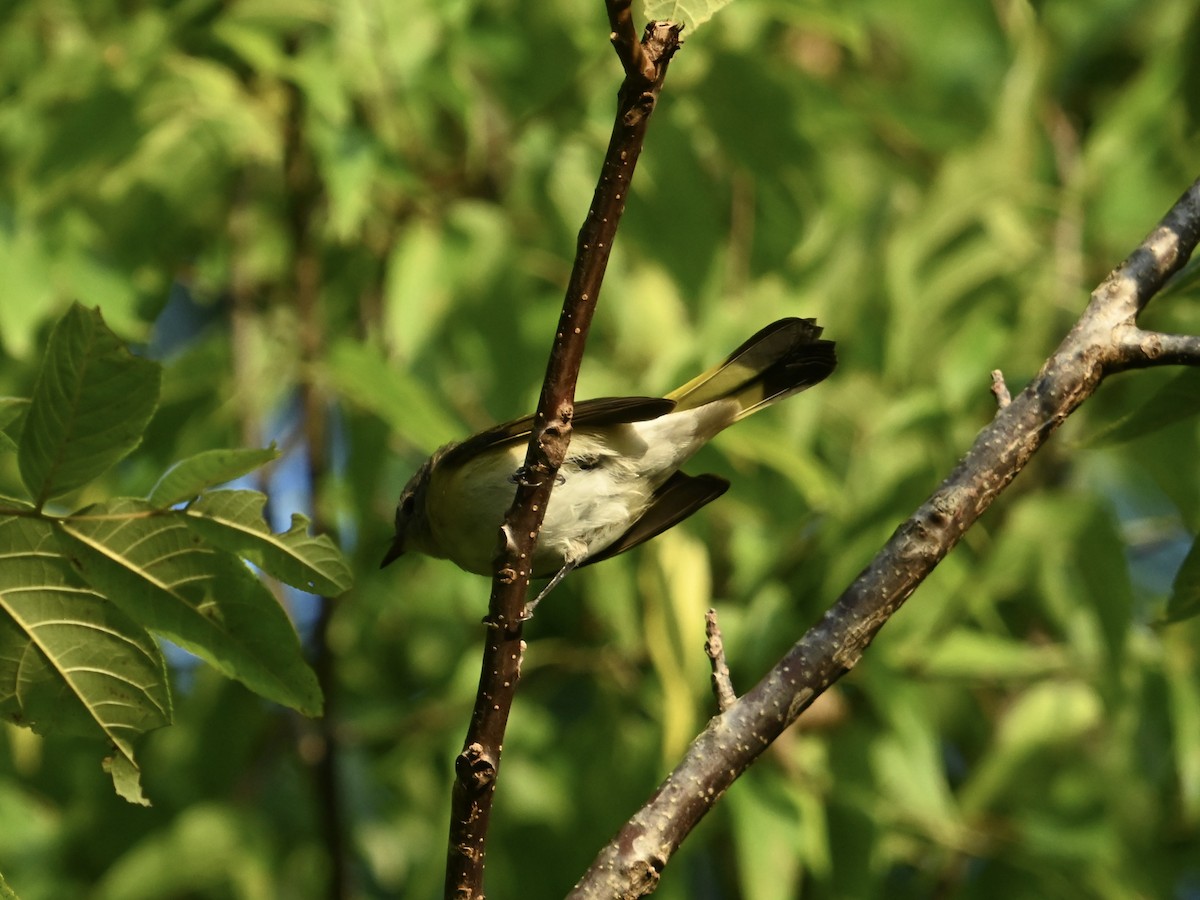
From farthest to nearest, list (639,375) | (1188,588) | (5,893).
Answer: (639,375), (1188,588), (5,893)

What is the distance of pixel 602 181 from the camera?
1.83 metres

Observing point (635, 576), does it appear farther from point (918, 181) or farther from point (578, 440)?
point (918, 181)

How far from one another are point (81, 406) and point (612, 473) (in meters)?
1.98

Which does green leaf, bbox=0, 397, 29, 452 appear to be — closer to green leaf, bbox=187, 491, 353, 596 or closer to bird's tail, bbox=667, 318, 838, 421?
green leaf, bbox=187, 491, 353, 596

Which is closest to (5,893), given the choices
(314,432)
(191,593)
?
(191,593)

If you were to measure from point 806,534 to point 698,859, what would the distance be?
1669mm

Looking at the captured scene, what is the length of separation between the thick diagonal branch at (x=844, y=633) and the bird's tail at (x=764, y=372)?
0.93 m

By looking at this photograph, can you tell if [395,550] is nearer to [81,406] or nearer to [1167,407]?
[81,406]

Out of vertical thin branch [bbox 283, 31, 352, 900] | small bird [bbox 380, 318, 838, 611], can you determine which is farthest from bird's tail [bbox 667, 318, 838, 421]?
vertical thin branch [bbox 283, 31, 352, 900]

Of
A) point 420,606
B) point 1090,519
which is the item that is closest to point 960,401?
point 1090,519

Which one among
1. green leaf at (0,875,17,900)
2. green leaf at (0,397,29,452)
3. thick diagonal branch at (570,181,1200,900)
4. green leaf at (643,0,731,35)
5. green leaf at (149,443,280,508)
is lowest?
green leaf at (0,875,17,900)

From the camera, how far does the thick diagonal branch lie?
2053mm

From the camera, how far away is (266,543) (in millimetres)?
1917

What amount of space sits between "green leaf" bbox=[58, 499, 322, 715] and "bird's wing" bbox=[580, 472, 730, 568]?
1.49 m
